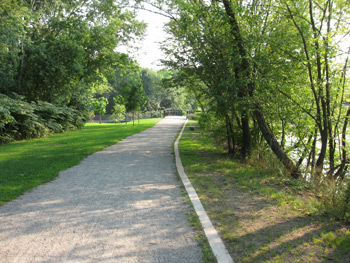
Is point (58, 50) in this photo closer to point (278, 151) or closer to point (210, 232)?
point (278, 151)

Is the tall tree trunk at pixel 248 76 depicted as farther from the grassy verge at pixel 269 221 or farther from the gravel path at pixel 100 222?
the gravel path at pixel 100 222

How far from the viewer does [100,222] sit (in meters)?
4.37

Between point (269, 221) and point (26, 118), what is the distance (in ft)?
50.8

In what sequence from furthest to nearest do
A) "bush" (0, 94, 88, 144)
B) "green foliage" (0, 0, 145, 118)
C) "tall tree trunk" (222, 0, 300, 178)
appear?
"green foliage" (0, 0, 145, 118), "bush" (0, 94, 88, 144), "tall tree trunk" (222, 0, 300, 178)

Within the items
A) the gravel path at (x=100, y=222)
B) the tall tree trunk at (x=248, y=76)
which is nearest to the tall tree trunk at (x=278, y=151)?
the tall tree trunk at (x=248, y=76)

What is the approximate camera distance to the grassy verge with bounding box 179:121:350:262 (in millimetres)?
3448

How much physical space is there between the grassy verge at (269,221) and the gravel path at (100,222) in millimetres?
554

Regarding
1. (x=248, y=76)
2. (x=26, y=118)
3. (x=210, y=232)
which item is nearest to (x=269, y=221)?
(x=210, y=232)

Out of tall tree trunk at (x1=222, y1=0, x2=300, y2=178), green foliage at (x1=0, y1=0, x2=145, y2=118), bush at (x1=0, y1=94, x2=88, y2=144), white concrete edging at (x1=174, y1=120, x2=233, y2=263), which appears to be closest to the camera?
white concrete edging at (x1=174, y1=120, x2=233, y2=263)

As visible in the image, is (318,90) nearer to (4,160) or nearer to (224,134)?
(224,134)

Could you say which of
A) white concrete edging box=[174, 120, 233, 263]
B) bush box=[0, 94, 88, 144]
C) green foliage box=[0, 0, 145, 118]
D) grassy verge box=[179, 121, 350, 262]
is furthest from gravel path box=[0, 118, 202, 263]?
green foliage box=[0, 0, 145, 118]

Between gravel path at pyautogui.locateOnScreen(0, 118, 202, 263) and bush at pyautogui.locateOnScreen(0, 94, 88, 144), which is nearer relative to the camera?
gravel path at pyautogui.locateOnScreen(0, 118, 202, 263)

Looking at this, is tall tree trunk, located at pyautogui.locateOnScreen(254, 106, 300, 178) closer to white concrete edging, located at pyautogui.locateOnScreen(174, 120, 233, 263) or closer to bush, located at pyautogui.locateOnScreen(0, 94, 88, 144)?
white concrete edging, located at pyautogui.locateOnScreen(174, 120, 233, 263)

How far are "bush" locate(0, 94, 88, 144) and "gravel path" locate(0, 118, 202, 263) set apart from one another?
9.39 metres
